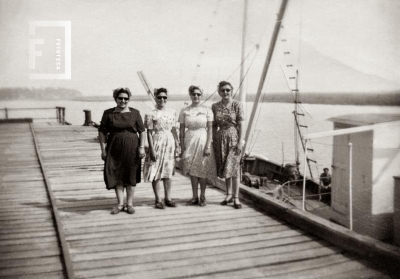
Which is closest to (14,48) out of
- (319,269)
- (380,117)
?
(319,269)

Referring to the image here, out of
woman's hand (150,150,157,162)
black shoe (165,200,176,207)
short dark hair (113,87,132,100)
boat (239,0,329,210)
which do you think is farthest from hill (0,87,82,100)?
boat (239,0,329,210)

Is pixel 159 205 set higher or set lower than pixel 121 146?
lower

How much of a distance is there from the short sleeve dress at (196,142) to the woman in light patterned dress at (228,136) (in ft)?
0.33

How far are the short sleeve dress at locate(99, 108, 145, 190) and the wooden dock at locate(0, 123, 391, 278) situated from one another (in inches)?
15.1

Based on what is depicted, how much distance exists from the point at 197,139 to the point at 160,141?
39 cm

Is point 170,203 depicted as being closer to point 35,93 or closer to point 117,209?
point 117,209

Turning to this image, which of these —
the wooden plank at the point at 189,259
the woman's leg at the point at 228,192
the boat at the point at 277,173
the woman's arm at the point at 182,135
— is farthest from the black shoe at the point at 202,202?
the boat at the point at 277,173

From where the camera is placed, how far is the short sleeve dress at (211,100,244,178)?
408cm

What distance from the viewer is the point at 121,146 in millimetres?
3922

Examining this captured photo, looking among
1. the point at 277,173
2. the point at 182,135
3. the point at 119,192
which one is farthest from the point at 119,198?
the point at 277,173

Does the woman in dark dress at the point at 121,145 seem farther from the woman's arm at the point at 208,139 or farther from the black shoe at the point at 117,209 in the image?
the woman's arm at the point at 208,139

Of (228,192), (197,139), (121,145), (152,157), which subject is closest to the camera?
(121,145)

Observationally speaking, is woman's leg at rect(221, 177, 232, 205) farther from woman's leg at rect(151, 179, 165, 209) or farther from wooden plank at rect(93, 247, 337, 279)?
wooden plank at rect(93, 247, 337, 279)

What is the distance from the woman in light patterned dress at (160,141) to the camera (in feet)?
Result: 13.1
